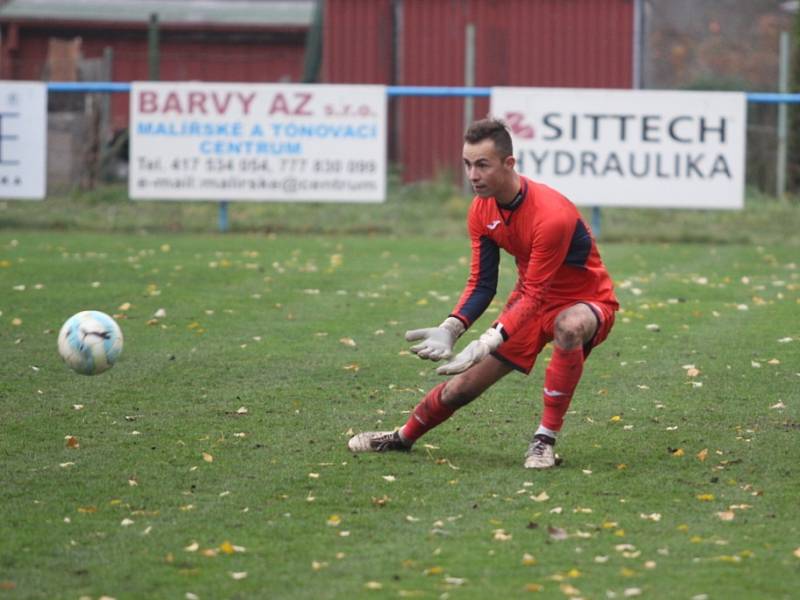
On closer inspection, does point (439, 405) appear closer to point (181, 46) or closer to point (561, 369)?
point (561, 369)

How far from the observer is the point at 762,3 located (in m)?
37.1

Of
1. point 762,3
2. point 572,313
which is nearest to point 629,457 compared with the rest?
point 572,313

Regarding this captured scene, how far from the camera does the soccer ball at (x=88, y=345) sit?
7238 mm

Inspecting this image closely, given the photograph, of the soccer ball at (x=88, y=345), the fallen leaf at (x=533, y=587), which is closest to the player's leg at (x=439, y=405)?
the soccer ball at (x=88, y=345)

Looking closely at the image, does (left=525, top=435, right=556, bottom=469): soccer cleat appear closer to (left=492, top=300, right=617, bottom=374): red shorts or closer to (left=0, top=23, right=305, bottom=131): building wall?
(left=492, top=300, right=617, bottom=374): red shorts

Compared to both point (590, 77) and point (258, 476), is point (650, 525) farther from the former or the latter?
point (590, 77)

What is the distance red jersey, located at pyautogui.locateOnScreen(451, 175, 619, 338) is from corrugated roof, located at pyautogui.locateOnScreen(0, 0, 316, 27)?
2537 cm

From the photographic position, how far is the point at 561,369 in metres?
6.63

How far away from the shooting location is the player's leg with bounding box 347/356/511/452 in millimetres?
6742

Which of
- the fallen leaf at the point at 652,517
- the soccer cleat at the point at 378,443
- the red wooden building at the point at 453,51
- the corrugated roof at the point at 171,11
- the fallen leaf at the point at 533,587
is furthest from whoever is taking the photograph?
the corrugated roof at the point at 171,11

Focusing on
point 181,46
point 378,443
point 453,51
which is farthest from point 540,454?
point 181,46

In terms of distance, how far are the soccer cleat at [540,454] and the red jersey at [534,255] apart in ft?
1.94

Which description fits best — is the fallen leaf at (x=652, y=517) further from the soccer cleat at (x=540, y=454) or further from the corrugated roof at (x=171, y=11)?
the corrugated roof at (x=171, y=11)

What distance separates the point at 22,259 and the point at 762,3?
27.0 m
